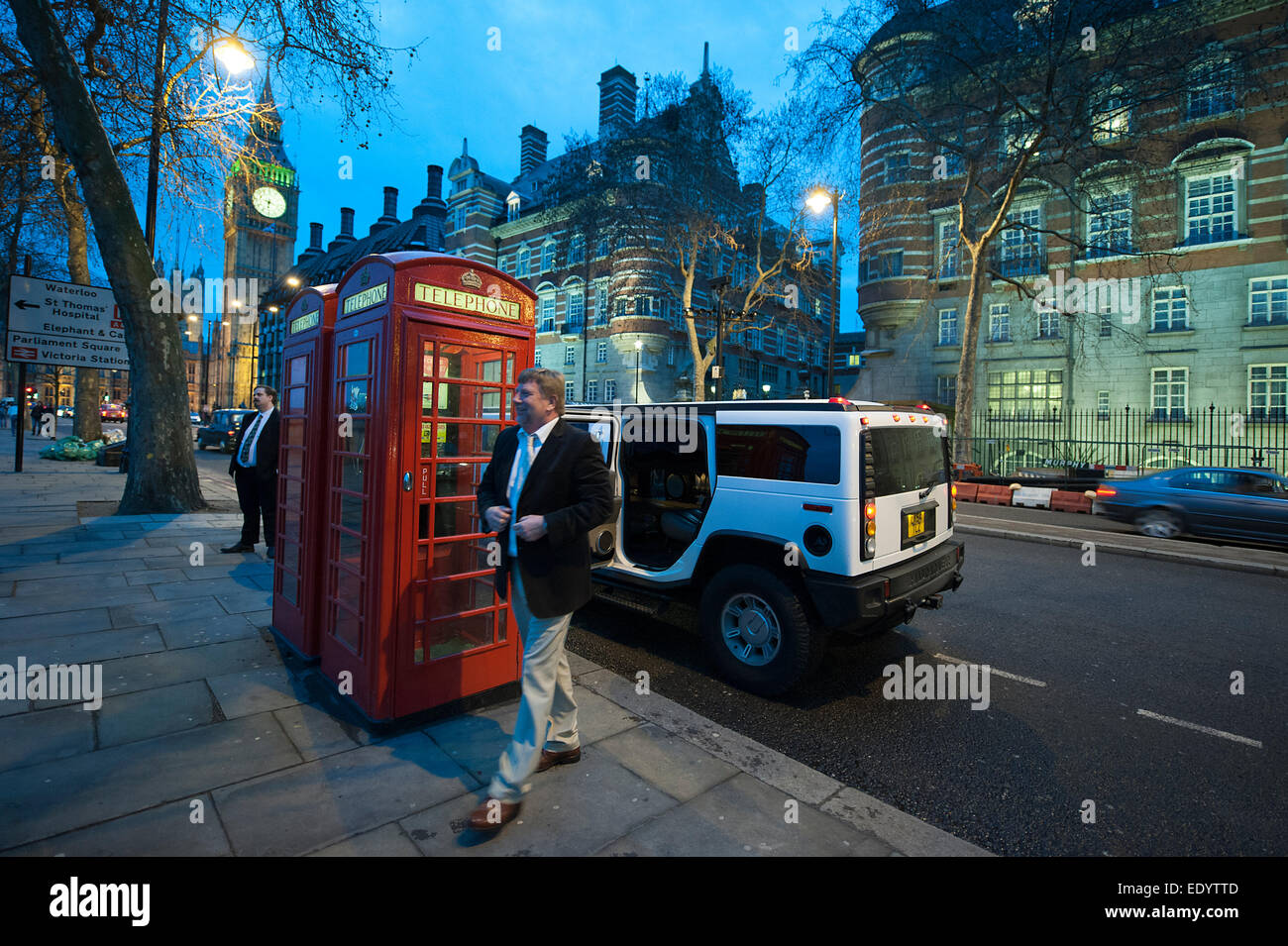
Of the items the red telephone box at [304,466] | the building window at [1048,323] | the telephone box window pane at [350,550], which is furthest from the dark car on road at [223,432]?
the building window at [1048,323]

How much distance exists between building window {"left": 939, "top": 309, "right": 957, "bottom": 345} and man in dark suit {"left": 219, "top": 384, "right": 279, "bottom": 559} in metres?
28.0

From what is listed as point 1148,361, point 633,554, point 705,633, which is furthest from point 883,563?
point 1148,361

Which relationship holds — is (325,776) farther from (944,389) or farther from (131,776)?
(944,389)

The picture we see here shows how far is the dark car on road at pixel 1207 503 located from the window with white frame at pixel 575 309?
115 ft

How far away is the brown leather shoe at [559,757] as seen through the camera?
314 cm

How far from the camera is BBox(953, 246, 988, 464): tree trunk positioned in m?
20.6

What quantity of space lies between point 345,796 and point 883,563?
3542mm

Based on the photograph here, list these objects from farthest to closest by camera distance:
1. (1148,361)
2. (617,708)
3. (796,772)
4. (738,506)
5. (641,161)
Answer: (641,161) < (1148,361) < (738,506) < (617,708) < (796,772)

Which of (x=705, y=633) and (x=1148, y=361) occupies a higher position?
(x=1148, y=361)

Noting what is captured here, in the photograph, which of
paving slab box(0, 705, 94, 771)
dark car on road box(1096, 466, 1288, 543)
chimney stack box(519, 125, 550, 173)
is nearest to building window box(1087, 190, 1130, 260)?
dark car on road box(1096, 466, 1288, 543)

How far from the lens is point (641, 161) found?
25062 millimetres

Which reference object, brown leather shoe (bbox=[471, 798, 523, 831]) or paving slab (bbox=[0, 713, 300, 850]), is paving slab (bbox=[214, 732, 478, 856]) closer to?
paving slab (bbox=[0, 713, 300, 850])
